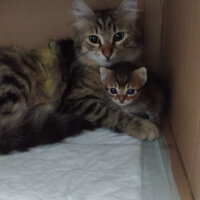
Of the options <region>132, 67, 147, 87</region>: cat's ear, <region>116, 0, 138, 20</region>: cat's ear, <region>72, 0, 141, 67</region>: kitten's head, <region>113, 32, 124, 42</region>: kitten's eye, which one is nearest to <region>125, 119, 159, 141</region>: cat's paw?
<region>132, 67, 147, 87</region>: cat's ear

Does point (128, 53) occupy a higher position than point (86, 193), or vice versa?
point (128, 53)

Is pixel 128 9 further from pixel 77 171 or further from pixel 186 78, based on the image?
pixel 77 171

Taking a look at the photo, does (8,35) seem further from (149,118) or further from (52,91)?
(149,118)

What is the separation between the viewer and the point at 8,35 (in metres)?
1.81

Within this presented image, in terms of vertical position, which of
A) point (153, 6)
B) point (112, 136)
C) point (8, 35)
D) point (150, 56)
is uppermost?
point (153, 6)

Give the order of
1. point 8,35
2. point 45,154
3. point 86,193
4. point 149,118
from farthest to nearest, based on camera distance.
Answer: point 8,35 < point 149,118 < point 45,154 < point 86,193

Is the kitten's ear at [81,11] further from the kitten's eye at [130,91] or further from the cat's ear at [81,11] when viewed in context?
the kitten's eye at [130,91]

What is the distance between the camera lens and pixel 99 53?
1530 mm

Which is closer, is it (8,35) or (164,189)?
(164,189)

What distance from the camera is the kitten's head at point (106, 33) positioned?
5.15ft

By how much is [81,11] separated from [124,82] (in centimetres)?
57

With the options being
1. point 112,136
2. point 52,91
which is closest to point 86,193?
point 112,136

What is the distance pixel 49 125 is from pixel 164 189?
61 centimetres

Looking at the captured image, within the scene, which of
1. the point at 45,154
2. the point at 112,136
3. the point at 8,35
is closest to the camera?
the point at 45,154
